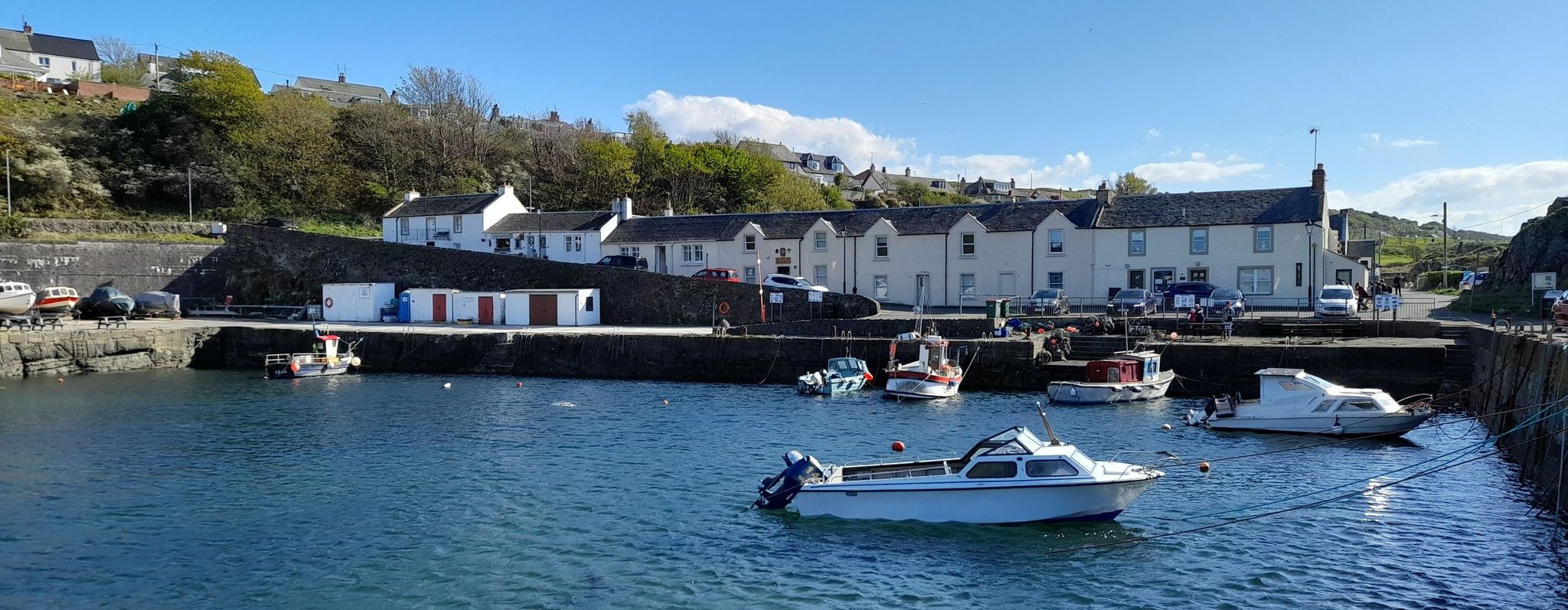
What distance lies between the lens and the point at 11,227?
5538 centimetres

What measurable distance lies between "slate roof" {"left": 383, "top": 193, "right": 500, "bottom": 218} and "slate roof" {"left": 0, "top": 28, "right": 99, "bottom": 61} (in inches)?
2598

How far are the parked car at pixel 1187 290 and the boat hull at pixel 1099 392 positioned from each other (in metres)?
12.0

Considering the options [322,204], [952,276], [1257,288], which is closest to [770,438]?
[952,276]

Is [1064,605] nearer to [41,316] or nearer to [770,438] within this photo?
[770,438]

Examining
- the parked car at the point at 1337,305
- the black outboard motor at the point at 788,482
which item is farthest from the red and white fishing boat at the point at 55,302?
the parked car at the point at 1337,305

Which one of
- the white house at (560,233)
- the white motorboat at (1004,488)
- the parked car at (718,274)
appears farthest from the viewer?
the white house at (560,233)

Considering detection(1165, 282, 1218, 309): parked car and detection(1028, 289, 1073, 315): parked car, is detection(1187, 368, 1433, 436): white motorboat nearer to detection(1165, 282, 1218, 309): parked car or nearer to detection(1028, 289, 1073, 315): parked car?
detection(1028, 289, 1073, 315): parked car

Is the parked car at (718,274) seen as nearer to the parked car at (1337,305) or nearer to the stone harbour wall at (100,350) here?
the stone harbour wall at (100,350)

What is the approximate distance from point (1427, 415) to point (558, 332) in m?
32.5

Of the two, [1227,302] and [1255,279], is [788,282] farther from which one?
[1255,279]

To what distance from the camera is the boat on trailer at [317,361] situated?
41656 mm

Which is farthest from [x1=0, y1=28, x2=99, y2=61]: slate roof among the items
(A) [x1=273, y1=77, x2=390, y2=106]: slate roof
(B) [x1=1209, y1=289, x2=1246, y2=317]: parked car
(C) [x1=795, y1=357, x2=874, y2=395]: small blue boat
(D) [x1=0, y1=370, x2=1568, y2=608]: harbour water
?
(B) [x1=1209, y1=289, x2=1246, y2=317]: parked car

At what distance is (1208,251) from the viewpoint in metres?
47.2

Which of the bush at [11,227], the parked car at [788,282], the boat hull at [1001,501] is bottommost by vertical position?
the boat hull at [1001,501]
